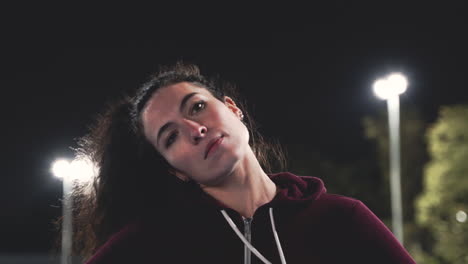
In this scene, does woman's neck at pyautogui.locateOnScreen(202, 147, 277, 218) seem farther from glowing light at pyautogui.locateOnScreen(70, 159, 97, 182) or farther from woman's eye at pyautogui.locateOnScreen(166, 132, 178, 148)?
glowing light at pyautogui.locateOnScreen(70, 159, 97, 182)

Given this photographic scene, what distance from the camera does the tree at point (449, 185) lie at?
19.9 metres

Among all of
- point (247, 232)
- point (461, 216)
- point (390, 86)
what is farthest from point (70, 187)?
point (461, 216)

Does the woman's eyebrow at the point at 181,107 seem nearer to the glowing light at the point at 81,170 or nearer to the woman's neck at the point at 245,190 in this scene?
the woman's neck at the point at 245,190

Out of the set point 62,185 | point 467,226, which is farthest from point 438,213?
point 62,185

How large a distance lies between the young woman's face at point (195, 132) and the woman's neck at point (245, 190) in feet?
0.30

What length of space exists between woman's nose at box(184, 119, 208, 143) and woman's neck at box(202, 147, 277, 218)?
1.00 ft

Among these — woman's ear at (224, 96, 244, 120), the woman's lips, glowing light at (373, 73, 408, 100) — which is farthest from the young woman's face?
glowing light at (373, 73, 408, 100)

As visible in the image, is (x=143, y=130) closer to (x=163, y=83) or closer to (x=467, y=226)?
(x=163, y=83)

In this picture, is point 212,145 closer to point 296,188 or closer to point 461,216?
point 296,188

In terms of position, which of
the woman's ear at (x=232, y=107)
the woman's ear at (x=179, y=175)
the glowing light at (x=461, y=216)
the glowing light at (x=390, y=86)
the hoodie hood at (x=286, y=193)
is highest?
the glowing light at (x=390, y=86)

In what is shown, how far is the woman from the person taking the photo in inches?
133

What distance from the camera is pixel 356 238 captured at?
3406 millimetres

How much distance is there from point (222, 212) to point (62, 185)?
2.35 m

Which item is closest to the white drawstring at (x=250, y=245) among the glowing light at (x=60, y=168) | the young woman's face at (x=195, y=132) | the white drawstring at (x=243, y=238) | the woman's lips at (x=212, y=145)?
the white drawstring at (x=243, y=238)
